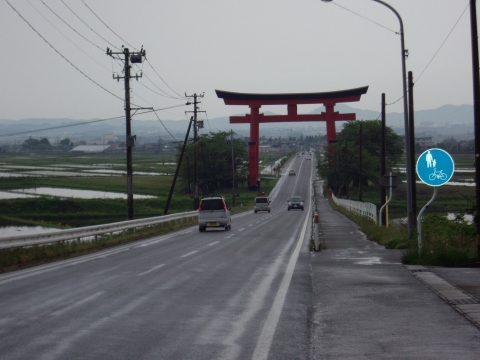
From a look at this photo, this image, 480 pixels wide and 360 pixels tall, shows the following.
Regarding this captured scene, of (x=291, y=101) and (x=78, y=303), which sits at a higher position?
(x=291, y=101)

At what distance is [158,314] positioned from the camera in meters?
9.66

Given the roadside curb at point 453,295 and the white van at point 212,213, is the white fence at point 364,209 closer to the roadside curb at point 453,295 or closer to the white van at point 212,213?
the white van at point 212,213

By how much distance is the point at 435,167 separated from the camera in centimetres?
1497

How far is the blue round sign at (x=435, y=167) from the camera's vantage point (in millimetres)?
14727

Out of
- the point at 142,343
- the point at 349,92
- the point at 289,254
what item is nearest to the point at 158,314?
the point at 142,343

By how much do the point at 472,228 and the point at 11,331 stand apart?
16073mm

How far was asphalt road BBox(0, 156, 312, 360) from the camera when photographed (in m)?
7.40

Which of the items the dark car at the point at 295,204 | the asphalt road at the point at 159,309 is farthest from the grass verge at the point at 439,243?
the dark car at the point at 295,204

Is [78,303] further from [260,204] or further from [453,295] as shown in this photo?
[260,204]

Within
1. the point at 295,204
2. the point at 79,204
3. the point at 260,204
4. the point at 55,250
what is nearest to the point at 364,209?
the point at 55,250

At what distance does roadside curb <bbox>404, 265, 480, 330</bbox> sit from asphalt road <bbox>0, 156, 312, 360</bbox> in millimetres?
2203

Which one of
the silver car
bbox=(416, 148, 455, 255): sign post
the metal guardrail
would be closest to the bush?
bbox=(416, 148, 455, 255): sign post

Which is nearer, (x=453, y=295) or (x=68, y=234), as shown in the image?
(x=453, y=295)

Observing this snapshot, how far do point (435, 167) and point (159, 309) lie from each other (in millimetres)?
7894
